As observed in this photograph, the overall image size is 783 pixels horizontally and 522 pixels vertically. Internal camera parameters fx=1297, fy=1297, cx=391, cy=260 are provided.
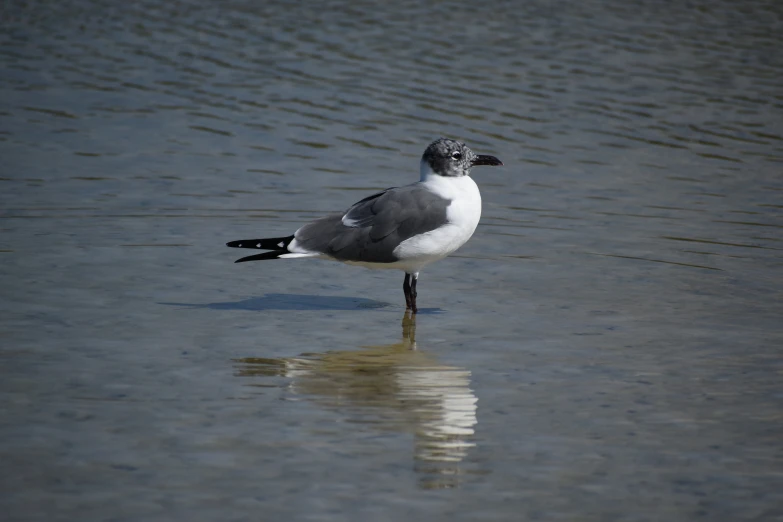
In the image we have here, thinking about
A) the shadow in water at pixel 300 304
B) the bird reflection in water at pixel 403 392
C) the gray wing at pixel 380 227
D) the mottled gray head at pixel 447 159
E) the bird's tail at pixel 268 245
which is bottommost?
the shadow in water at pixel 300 304

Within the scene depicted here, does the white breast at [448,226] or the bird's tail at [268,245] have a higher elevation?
the white breast at [448,226]

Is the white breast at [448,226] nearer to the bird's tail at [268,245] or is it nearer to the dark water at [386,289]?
the dark water at [386,289]

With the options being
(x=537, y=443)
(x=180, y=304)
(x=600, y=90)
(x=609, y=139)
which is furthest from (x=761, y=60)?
(x=537, y=443)

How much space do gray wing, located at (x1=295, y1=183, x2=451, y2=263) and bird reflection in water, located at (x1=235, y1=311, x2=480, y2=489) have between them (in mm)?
607

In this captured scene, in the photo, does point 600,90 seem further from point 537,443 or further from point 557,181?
point 537,443

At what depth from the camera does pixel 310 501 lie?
546 cm

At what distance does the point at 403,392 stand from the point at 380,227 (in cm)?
160

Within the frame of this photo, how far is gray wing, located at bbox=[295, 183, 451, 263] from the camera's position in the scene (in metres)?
8.18

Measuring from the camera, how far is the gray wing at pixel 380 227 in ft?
26.8

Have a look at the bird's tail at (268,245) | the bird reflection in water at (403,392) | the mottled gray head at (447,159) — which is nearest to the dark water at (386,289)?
the bird reflection in water at (403,392)

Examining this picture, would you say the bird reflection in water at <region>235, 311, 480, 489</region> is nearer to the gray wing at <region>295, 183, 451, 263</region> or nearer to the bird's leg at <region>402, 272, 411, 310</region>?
the bird's leg at <region>402, 272, 411, 310</region>

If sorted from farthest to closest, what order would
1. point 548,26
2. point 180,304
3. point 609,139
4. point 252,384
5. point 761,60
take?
1. point 548,26
2. point 761,60
3. point 609,139
4. point 180,304
5. point 252,384

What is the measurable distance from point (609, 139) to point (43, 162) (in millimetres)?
5817

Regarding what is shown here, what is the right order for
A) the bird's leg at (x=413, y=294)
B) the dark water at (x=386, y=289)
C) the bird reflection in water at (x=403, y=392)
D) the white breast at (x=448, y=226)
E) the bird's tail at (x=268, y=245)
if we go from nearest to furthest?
1. the dark water at (x=386, y=289)
2. the bird reflection in water at (x=403, y=392)
3. the white breast at (x=448, y=226)
4. the bird's tail at (x=268, y=245)
5. the bird's leg at (x=413, y=294)
